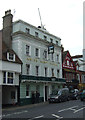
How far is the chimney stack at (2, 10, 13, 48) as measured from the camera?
2635 centimetres

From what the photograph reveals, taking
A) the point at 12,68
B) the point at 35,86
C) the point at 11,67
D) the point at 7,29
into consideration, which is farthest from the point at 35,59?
the point at 7,29

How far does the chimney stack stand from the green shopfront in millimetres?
6151

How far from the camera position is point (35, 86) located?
88.0 feet

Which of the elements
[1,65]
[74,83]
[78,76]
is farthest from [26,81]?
[78,76]

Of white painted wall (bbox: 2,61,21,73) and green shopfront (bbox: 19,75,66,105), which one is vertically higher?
white painted wall (bbox: 2,61,21,73)

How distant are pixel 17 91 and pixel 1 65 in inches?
184

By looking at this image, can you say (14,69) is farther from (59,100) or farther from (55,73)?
(55,73)

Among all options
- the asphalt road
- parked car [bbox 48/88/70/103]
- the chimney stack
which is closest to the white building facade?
the chimney stack

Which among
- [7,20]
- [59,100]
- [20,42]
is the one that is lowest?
[59,100]

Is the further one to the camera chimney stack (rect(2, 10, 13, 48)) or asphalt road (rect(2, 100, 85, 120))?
chimney stack (rect(2, 10, 13, 48))

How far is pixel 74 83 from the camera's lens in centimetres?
3881

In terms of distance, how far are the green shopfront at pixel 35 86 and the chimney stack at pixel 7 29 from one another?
6151 mm

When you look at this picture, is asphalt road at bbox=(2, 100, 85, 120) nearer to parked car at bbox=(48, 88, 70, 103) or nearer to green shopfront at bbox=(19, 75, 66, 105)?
green shopfront at bbox=(19, 75, 66, 105)

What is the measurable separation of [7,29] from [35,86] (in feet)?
32.3
